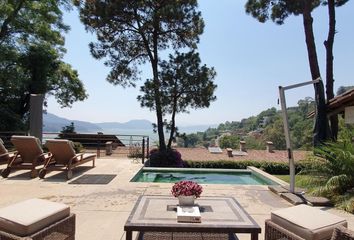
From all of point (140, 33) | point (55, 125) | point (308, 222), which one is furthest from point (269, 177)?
point (55, 125)

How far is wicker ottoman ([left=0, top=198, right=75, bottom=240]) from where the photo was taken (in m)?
2.81

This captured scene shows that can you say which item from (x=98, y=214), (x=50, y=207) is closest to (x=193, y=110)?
(x=98, y=214)

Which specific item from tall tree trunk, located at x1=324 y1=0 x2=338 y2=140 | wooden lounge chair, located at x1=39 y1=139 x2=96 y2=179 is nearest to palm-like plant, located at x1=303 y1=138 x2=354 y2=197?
wooden lounge chair, located at x1=39 y1=139 x2=96 y2=179

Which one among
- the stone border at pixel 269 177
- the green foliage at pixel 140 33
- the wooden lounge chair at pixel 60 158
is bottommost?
the stone border at pixel 269 177

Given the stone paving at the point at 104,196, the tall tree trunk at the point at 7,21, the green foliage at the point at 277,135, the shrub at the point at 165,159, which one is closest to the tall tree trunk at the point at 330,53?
the shrub at the point at 165,159

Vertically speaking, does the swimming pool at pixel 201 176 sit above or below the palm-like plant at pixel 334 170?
below

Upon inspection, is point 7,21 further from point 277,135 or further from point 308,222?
point 277,135

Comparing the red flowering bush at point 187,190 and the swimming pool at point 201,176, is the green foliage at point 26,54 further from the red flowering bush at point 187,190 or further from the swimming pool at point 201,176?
the red flowering bush at point 187,190

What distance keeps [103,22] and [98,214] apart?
1178cm

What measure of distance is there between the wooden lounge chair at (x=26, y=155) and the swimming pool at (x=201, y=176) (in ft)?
8.92

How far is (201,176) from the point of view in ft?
34.8

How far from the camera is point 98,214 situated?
520 cm

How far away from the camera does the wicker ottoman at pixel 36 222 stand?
281 centimetres

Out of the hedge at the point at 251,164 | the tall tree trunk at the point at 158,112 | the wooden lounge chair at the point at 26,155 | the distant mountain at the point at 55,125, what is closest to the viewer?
the wooden lounge chair at the point at 26,155
